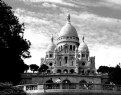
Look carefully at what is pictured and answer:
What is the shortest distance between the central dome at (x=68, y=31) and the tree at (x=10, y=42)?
389ft

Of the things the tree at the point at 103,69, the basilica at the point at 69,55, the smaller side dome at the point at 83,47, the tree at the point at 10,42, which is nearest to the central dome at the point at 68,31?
the basilica at the point at 69,55

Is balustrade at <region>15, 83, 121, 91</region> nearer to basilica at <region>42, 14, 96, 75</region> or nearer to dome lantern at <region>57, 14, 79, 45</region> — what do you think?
basilica at <region>42, 14, 96, 75</region>

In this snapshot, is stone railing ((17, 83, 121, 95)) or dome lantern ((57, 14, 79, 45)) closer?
stone railing ((17, 83, 121, 95))

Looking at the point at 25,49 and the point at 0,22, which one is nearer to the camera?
the point at 0,22

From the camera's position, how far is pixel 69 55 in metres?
142

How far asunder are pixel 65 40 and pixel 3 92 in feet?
436

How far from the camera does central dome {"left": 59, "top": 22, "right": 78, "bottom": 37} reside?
511ft

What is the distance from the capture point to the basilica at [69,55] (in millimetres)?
137250

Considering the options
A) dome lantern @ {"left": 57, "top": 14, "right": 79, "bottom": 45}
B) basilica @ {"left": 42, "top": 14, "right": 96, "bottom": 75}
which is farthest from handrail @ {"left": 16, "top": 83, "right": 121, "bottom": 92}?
dome lantern @ {"left": 57, "top": 14, "right": 79, "bottom": 45}

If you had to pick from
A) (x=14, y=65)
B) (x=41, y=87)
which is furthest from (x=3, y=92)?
(x=14, y=65)

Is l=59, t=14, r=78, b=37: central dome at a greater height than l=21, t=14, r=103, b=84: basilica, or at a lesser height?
greater

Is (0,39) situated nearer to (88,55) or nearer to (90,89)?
(90,89)

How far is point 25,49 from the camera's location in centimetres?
3747

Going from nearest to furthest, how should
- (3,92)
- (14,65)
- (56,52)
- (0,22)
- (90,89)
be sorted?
(3,92) → (90,89) → (0,22) → (14,65) → (56,52)
